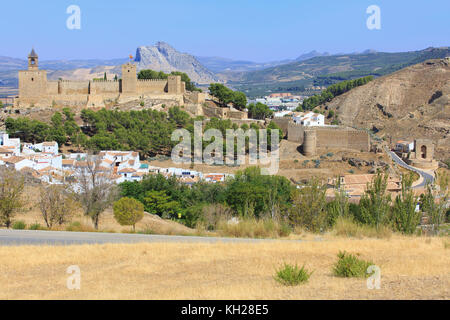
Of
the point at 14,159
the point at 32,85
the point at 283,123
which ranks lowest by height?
the point at 14,159

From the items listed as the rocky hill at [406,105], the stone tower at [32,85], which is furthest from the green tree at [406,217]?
the rocky hill at [406,105]

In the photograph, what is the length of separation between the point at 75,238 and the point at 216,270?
13.0 ft

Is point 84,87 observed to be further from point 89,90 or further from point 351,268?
point 351,268

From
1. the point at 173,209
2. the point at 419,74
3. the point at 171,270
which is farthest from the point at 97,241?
the point at 419,74

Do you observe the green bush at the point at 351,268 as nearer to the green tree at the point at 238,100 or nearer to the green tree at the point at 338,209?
the green tree at the point at 338,209

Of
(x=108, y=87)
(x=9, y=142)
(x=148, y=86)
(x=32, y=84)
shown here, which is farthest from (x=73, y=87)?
(x=9, y=142)

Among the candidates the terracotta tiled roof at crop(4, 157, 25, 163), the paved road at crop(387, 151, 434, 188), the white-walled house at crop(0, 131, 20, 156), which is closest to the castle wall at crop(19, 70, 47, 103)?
the white-walled house at crop(0, 131, 20, 156)

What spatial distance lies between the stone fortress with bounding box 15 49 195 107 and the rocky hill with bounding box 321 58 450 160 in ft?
74.4

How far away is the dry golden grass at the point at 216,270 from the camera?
20.8 ft

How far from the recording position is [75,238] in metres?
10.5

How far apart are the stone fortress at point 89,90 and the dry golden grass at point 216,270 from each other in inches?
1407

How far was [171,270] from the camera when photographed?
7852 mm

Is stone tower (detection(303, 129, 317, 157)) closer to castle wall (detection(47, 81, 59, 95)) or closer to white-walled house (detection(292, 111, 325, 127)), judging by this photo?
white-walled house (detection(292, 111, 325, 127))

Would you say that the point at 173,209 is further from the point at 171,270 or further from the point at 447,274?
the point at 447,274
